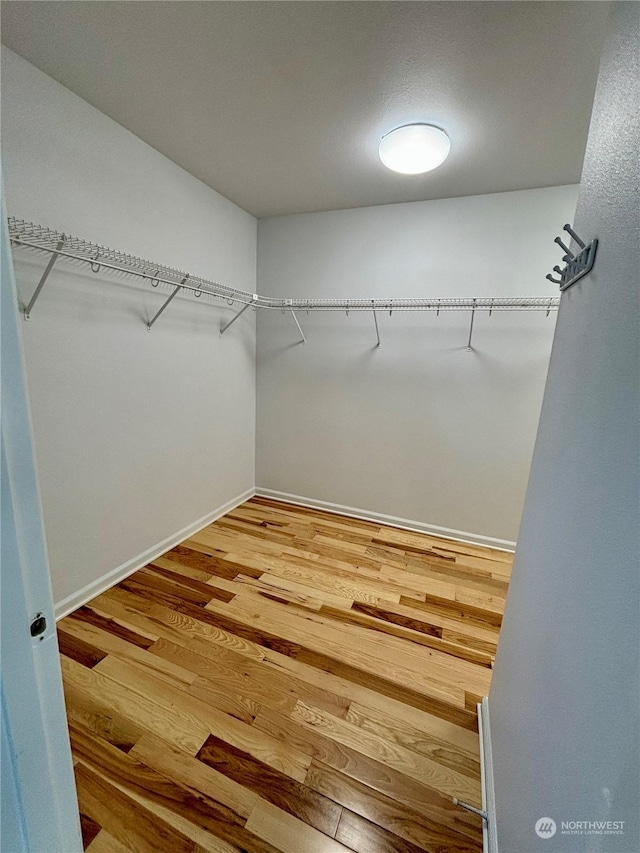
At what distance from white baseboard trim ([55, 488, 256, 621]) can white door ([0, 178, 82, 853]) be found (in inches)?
55.7

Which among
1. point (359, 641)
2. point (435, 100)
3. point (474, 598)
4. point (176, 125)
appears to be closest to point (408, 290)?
point (435, 100)

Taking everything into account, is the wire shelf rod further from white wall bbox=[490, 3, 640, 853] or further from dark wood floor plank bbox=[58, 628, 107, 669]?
dark wood floor plank bbox=[58, 628, 107, 669]

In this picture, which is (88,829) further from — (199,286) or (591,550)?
(199,286)

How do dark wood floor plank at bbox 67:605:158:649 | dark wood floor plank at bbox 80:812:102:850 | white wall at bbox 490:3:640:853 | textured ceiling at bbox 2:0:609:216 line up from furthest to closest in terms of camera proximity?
dark wood floor plank at bbox 67:605:158:649 < textured ceiling at bbox 2:0:609:216 < dark wood floor plank at bbox 80:812:102:850 < white wall at bbox 490:3:640:853

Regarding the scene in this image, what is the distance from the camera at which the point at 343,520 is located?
2920 millimetres

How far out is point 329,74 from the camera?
4.50ft

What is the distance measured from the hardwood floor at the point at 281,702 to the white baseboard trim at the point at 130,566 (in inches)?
1.8

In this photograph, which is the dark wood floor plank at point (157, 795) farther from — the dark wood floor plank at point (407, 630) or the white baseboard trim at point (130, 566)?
the dark wood floor plank at point (407, 630)

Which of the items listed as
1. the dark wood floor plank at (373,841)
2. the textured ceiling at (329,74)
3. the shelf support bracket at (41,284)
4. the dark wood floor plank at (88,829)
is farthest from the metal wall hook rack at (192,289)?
A: the dark wood floor plank at (88,829)

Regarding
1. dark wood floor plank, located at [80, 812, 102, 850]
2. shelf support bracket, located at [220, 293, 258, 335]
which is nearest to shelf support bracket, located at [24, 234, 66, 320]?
shelf support bracket, located at [220, 293, 258, 335]

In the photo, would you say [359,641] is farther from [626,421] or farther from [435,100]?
[435,100]

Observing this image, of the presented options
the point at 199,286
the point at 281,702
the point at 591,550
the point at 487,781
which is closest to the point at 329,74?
the point at 199,286

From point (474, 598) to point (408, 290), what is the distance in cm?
218

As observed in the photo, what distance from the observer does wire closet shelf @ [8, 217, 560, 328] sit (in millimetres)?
1444
